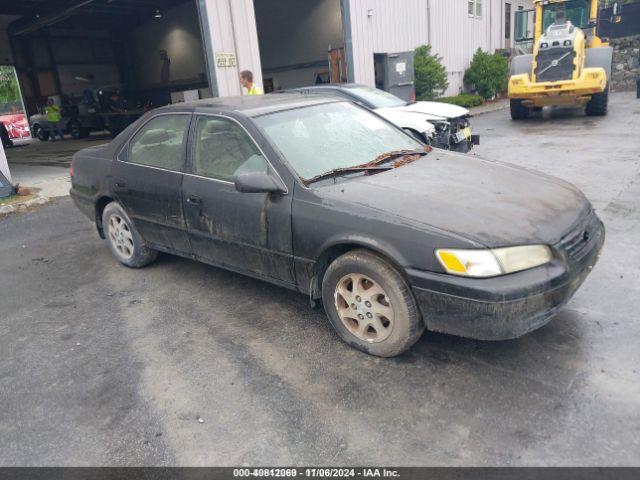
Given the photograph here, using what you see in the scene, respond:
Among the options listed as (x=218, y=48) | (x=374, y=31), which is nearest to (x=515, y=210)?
(x=218, y=48)

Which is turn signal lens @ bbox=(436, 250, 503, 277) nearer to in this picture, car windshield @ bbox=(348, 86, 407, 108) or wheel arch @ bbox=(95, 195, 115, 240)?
wheel arch @ bbox=(95, 195, 115, 240)

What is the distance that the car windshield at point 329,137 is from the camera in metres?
3.65

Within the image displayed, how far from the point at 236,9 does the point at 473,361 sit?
10.9m

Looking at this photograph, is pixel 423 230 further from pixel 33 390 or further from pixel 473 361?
pixel 33 390

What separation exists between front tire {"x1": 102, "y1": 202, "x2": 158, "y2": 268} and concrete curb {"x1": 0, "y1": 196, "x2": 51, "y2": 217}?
3670 millimetres

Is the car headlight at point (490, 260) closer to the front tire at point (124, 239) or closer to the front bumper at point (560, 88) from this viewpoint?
the front tire at point (124, 239)

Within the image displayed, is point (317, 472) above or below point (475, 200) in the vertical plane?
below

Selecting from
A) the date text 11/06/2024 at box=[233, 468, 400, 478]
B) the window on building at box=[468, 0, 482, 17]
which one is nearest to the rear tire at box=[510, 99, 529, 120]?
the window on building at box=[468, 0, 482, 17]

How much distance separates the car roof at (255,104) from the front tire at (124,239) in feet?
3.75

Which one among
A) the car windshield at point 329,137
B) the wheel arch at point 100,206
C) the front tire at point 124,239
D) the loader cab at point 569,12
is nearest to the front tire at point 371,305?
the car windshield at point 329,137

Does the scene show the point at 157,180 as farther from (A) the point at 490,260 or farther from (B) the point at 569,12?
(B) the point at 569,12

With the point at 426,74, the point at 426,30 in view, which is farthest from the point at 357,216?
the point at 426,30

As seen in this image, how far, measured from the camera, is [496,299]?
2668mm

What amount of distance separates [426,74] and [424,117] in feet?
35.1
